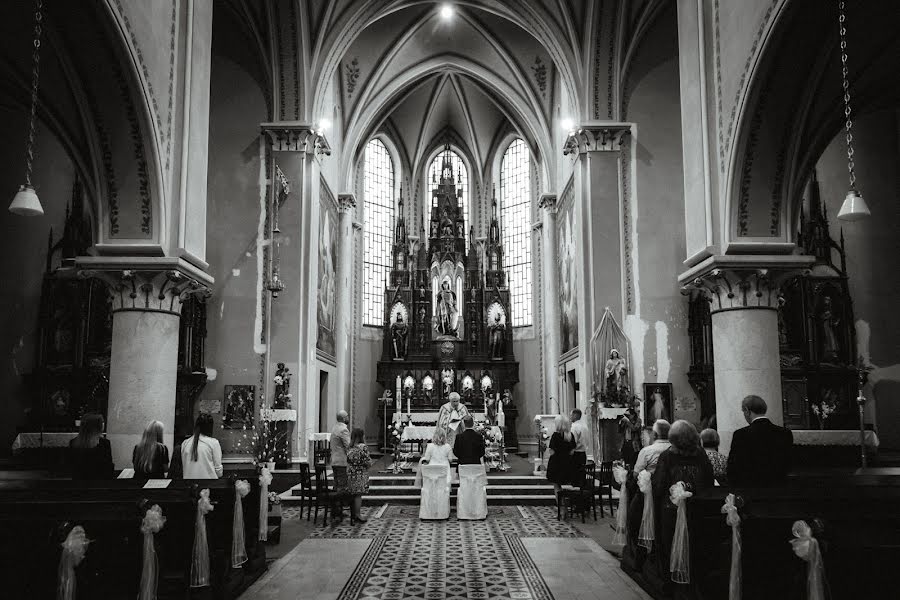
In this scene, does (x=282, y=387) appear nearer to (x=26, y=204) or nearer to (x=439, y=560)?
(x=439, y=560)

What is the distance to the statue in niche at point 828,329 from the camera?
16469 millimetres

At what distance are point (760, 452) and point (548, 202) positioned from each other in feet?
58.7

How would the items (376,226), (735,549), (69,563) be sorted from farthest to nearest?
(376,226) < (735,549) < (69,563)

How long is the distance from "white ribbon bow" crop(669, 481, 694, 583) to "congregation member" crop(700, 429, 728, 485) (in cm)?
227

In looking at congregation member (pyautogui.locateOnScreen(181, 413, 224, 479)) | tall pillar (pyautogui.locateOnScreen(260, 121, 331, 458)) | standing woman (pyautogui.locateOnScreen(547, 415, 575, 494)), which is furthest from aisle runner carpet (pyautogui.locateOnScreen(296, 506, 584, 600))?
tall pillar (pyautogui.locateOnScreen(260, 121, 331, 458))

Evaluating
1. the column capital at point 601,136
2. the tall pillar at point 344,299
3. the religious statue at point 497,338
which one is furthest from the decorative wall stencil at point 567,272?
the tall pillar at point 344,299

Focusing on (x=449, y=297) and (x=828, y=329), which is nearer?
(x=828, y=329)

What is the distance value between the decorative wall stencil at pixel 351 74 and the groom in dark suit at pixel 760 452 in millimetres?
18367

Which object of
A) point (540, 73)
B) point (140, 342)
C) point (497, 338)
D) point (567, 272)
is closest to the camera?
point (140, 342)

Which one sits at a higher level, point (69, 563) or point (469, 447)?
point (469, 447)

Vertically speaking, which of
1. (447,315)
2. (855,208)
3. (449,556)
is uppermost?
(447,315)

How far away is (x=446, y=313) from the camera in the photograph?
2670cm

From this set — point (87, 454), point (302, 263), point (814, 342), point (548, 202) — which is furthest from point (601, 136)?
point (87, 454)

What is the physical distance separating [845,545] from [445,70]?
70.7ft
